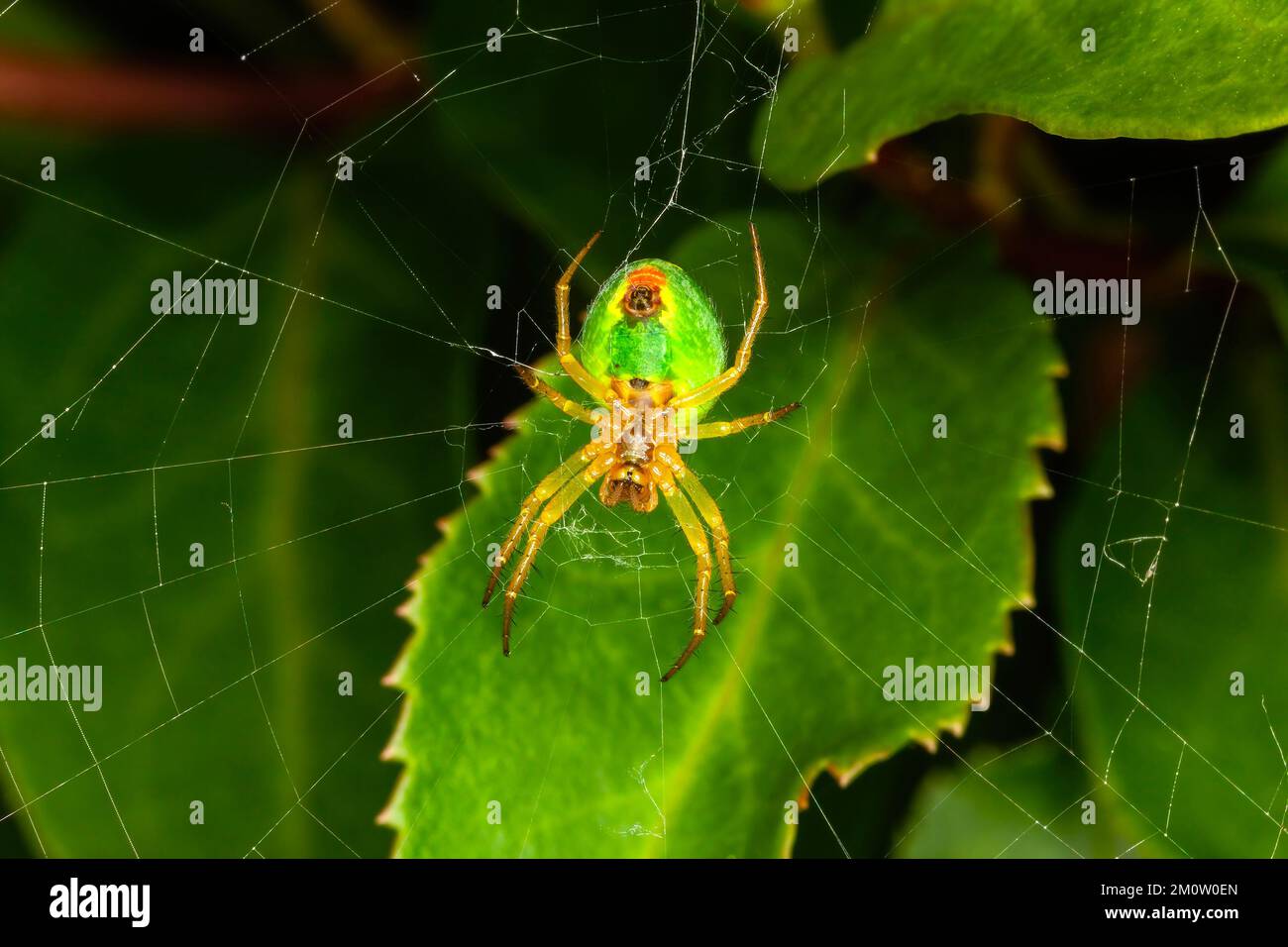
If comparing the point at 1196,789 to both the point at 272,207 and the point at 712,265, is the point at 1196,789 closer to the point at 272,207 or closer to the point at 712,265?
the point at 712,265

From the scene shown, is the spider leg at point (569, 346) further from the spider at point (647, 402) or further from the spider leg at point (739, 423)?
the spider leg at point (739, 423)

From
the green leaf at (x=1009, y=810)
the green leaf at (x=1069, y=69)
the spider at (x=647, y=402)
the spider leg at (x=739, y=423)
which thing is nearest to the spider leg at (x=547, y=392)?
the spider at (x=647, y=402)

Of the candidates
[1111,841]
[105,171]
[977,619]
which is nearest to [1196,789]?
[1111,841]

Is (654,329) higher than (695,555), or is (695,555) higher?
(654,329)

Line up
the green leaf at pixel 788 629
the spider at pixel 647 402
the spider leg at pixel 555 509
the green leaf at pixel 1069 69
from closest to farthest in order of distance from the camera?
the green leaf at pixel 1069 69 < the green leaf at pixel 788 629 < the spider at pixel 647 402 < the spider leg at pixel 555 509

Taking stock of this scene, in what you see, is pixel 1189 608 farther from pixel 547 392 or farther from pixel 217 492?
pixel 217 492

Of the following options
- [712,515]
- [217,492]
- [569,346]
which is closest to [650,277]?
[569,346]

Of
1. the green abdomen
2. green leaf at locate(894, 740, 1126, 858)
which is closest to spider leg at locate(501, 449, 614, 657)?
the green abdomen

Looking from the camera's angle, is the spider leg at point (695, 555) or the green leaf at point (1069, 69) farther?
the spider leg at point (695, 555)
